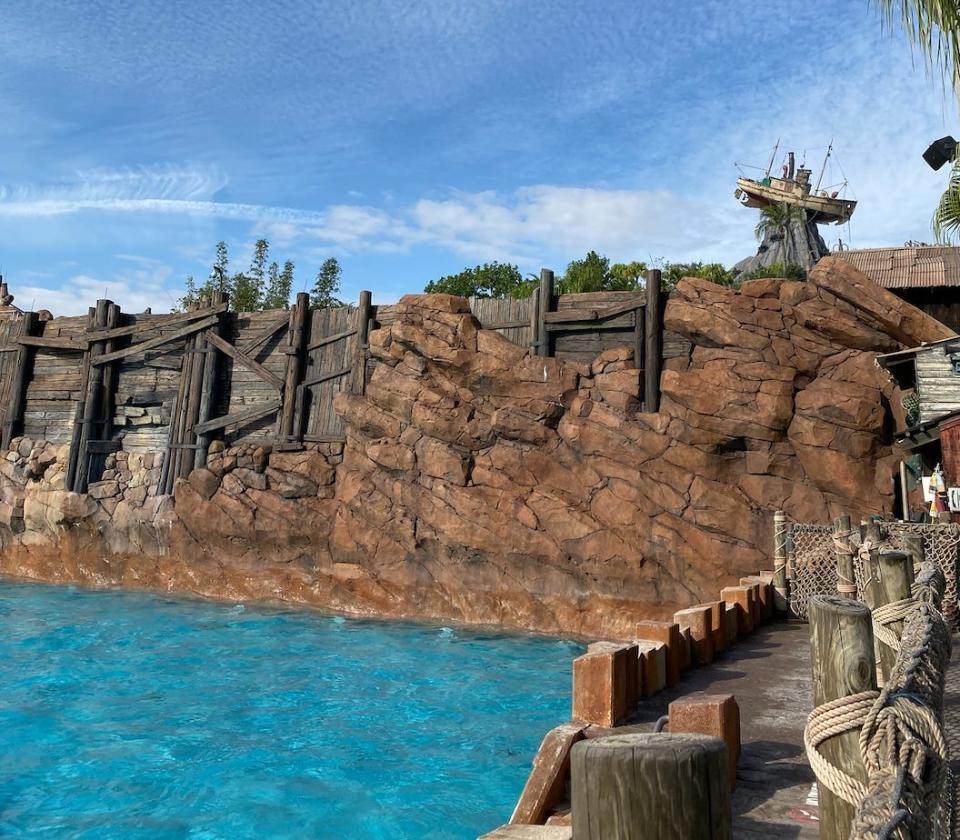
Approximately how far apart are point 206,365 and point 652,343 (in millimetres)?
11095

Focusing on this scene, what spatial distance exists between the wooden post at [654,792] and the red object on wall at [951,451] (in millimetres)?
13710

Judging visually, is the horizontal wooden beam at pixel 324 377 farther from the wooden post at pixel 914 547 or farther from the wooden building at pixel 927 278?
the wooden post at pixel 914 547

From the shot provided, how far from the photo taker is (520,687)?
37.2 ft

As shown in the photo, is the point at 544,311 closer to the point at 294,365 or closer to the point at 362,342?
the point at 362,342

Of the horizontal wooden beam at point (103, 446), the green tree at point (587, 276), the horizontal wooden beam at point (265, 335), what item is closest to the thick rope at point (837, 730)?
the horizontal wooden beam at point (265, 335)

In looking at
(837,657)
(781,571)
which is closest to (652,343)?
(781,571)

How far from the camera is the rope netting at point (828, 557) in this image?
9.07m

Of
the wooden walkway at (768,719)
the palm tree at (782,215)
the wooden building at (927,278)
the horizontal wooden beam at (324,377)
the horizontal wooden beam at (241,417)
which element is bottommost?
the wooden walkway at (768,719)

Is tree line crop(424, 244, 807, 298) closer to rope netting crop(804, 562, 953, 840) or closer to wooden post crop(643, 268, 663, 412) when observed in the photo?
wooden post crop(643, 268, 663, 412)

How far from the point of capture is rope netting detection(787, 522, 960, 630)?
9.07 meters

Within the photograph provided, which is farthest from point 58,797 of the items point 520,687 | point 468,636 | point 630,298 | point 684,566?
point 630,298

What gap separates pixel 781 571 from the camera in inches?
422

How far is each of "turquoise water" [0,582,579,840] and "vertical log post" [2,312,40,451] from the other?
23.5 feet

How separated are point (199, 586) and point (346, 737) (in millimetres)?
9311
